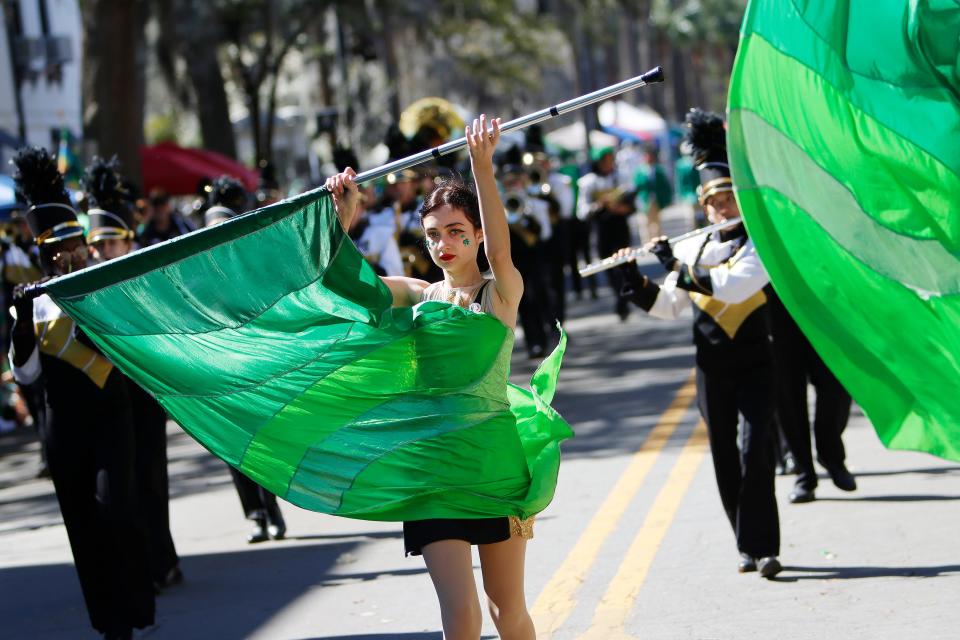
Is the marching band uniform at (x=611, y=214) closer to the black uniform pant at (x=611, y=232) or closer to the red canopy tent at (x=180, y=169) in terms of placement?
the black uniform pant at (x=611, y=232)

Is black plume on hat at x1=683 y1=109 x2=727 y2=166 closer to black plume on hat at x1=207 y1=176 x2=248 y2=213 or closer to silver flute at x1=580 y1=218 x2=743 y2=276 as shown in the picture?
silver flute at x1=580 y1=218 x2=743 y2=276

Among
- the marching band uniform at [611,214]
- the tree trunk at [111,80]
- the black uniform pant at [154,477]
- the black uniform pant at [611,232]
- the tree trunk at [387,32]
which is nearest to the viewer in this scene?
the black uniform pant at [154,477]

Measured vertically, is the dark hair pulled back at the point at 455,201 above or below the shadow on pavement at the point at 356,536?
above

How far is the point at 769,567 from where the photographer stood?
24.1ft

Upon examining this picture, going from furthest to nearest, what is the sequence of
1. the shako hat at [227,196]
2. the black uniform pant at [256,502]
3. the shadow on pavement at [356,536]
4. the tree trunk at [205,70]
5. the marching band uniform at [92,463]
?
the tree trunk at [205,70]
the shako hat at [227,196]
the black uniform pant at [256,502]
the shadow on pavement at [356,536]
the marching band uniform at [92,463]

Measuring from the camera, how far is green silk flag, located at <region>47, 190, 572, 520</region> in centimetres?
520

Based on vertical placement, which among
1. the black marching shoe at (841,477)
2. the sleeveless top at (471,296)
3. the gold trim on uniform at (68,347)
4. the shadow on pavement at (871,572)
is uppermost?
the sleeveless top at (471,296)

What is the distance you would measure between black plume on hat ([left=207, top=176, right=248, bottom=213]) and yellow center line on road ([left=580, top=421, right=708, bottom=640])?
3.17 m

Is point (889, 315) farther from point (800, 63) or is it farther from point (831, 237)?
point (800, 63)

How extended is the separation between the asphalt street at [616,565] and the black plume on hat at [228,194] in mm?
1979

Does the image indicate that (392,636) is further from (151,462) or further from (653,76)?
(653,76)

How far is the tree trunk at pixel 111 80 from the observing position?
831 inches

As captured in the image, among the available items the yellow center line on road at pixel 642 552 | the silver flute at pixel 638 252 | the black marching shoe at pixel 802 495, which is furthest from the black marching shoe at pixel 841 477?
the silver flute at pixel 638 252

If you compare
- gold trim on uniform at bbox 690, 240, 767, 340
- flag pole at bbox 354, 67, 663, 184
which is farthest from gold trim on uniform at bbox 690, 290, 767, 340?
flag pole at bbox 354, 67, 663, 184
